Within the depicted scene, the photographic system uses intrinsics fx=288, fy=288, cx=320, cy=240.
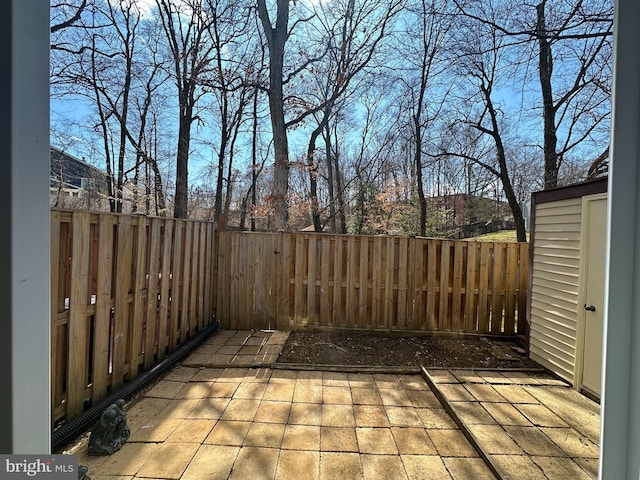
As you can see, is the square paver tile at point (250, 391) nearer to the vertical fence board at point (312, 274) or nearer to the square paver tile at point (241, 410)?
the square paver tile at point (241, 410)

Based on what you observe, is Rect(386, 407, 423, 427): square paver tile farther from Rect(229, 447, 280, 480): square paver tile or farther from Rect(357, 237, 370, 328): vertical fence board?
Rect(357, 237, 370, 328): vertical fence board

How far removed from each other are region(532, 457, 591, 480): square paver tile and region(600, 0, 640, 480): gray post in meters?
1.56

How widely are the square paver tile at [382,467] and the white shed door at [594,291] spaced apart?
6.71 feet

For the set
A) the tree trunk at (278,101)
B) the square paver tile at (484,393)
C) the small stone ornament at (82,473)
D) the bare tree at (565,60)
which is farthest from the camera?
the tree trunk at (278,101)

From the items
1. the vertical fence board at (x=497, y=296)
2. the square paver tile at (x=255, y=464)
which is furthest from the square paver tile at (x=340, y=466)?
the vertical fence board at (x=497, y=296)

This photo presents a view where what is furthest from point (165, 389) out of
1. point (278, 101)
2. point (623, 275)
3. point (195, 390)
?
point (278, 101)

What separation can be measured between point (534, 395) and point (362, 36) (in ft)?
22.3

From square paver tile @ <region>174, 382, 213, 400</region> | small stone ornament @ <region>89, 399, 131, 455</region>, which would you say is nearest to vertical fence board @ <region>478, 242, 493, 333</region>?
square paver tile @ <region>174, 382, 213, 400</region>

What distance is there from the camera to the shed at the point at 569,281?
2564mm

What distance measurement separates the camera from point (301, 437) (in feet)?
6.32

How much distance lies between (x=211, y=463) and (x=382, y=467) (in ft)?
3.26

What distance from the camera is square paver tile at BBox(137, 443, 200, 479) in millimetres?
1589

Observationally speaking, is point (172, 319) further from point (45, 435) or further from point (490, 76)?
point (490, 76)

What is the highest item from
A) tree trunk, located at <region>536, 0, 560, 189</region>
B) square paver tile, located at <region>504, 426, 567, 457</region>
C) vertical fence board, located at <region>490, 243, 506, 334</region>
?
tree trunk, located at <region>536, 0, 560, 189</region>
